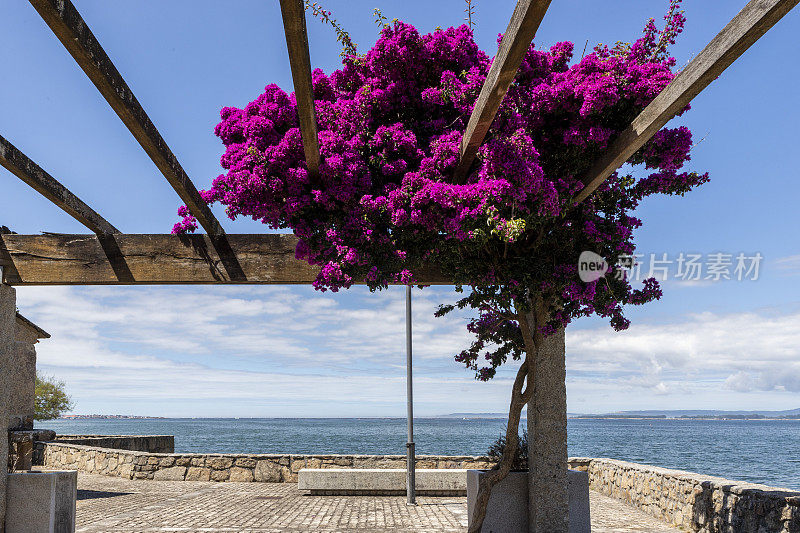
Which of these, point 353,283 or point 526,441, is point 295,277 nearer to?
point 353,283

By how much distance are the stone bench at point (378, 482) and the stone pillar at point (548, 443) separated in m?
5.55

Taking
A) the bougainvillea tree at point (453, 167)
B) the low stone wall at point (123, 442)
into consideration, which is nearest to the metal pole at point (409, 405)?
the bougainvillea tree at point (453, 167)

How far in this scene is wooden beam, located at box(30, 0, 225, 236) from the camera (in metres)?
3.74

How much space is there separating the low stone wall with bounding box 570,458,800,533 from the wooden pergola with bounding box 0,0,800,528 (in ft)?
12.8

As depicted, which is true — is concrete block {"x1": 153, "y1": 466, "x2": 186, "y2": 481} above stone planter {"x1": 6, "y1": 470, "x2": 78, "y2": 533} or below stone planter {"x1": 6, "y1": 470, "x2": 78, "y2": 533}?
below

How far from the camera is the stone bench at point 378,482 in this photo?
478 inches

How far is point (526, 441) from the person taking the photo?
7.27 metres

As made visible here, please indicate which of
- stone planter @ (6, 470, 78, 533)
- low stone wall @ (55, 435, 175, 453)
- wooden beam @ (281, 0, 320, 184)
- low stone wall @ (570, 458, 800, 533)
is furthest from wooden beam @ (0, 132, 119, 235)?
low stone wall @ (55, 435, 175, 453)

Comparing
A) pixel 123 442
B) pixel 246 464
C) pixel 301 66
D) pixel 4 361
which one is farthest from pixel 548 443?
pixel 123 442

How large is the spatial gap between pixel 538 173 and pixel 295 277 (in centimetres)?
336

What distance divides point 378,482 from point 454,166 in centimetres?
848

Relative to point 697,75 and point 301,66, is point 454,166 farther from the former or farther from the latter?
point 697,75

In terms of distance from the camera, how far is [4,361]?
735cm

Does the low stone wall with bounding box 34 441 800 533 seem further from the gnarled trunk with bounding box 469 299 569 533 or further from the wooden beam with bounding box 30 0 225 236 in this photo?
the wooden beam with bounding box 30 0 225 236
